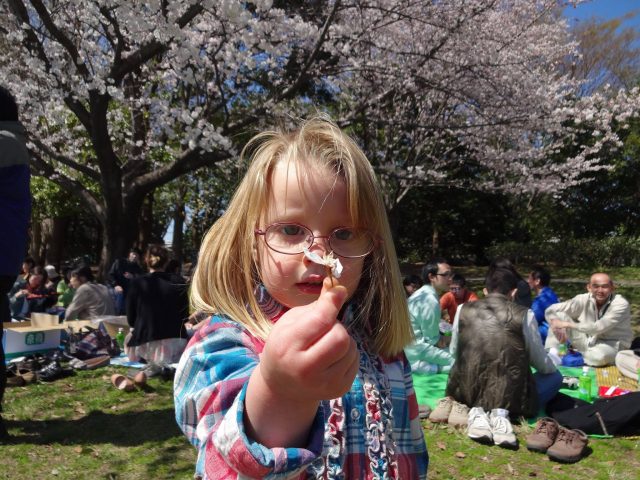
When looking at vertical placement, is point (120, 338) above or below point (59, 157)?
below

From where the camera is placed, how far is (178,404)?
42.3 inches

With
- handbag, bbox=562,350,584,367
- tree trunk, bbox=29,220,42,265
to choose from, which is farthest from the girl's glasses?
tree trunk, bbox=29,220,42,265

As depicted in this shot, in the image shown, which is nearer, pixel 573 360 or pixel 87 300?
pixel 573 360

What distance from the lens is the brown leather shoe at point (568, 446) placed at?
4.00 metres

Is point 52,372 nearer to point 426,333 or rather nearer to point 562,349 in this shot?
point 426,333

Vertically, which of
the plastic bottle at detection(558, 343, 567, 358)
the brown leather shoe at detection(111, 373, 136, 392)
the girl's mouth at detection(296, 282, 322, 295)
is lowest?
the brown leather shoe at detection(111, 373, 136, 392)

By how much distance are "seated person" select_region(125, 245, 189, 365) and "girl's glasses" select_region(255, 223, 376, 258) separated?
17.7 feet

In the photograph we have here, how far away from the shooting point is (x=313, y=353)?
718 mm

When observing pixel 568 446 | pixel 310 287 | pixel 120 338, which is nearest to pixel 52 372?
pixel 120 338

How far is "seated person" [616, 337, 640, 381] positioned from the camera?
5.86m

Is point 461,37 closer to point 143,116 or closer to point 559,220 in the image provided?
point 143,116

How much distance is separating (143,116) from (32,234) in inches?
530

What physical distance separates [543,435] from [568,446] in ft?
0.67

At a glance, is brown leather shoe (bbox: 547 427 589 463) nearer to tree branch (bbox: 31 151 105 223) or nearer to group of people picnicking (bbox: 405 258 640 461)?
group of people picnicking (bbox: 405 258 640 461)
